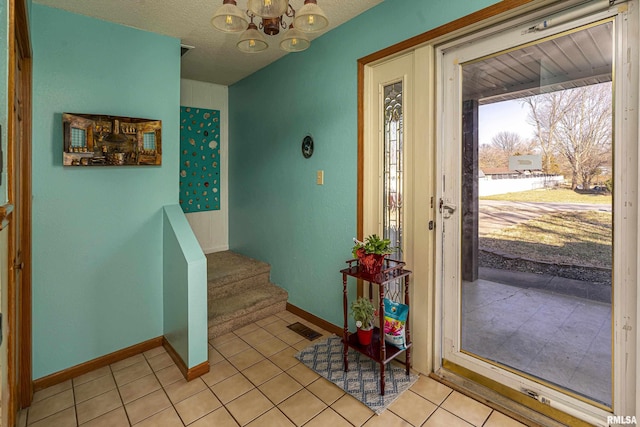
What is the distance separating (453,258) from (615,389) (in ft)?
3.15

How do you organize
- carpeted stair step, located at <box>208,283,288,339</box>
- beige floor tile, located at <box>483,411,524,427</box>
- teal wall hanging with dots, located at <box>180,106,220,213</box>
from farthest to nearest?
teal wall hanging with dots, located at <box>180,106,220,213</box>, carpeted stair step, located at <box>208,283,288,339</box>, beige floor tile, located at <box>483,411,524,427</box>

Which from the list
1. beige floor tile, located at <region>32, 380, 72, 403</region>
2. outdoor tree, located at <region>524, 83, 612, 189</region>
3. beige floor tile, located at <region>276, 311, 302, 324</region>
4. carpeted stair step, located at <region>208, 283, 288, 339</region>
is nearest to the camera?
outdoor tree, located at <region>524, 83, 612, 189</region>

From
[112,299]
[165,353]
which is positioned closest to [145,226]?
[112,299]

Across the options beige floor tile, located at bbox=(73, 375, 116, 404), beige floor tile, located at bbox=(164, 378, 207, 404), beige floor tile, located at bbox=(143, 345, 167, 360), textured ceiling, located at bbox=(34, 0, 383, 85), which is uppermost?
textured ceiling, located at bbox=(34, 0, 383, 85)

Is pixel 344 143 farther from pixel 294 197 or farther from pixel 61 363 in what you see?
pixel 61 363

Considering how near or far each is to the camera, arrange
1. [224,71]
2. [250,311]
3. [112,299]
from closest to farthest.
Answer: [112,299]
[250,311]
[224,71]

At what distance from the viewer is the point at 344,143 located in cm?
261

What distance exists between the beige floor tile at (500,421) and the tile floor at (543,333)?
277mm

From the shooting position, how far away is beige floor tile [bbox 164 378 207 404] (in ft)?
6.63

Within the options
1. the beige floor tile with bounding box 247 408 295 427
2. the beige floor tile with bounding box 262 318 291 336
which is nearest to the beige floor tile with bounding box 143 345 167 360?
the beige floor tile with bounding box 262 318 291 336

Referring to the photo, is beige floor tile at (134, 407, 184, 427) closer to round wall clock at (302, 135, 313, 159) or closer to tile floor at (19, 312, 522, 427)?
tile floor at (19, 312, 522, 427)

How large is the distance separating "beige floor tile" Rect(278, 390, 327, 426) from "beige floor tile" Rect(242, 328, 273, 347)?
765 millimetres

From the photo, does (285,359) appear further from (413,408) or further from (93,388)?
(93,388)

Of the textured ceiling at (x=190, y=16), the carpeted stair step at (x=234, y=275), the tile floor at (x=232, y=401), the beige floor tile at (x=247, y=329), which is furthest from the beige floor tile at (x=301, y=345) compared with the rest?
the textured ceiling at (x=190, y=16)
